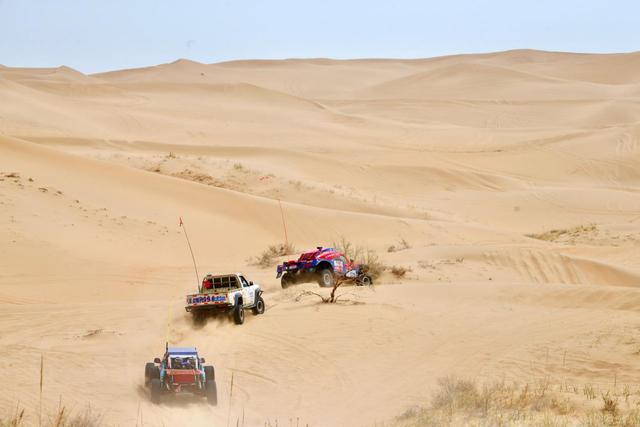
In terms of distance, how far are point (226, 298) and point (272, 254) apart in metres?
8.56

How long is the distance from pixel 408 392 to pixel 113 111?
48.8 m

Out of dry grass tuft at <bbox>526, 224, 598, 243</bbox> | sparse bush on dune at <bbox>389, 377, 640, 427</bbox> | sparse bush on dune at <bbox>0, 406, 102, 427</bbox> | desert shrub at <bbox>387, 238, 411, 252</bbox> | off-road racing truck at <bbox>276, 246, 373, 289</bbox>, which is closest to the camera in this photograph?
sparse bush on dune at <bbox>389, 377, 640, 427</bbox>

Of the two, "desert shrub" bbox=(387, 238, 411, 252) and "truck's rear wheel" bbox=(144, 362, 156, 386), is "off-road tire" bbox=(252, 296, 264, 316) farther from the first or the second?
"desert shrub" bbox=(387, 238, 411, 252)

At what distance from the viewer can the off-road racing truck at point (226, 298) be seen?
14727 mm

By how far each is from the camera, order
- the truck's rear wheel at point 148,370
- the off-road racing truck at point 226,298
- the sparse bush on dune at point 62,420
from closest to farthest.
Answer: the sparse bush on dune at point 62,420
the truck's rear wheel at point 148,370
the off-road racing truck at point 226,298

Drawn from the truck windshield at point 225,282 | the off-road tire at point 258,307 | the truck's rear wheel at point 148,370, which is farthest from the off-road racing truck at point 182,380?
the off-road tire at point 258,307

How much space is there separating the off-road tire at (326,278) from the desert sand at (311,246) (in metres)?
0.95

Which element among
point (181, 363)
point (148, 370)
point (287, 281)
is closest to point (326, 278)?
point (287, 281)

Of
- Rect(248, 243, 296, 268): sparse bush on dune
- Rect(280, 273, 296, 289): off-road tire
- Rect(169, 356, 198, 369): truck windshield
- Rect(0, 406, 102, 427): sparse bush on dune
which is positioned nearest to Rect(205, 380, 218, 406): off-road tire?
Rect(169, 356, 198, 369): truck windshield

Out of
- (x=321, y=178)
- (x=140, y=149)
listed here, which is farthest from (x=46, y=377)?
(x=140, y=149)

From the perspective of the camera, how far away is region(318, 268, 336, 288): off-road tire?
17750mm

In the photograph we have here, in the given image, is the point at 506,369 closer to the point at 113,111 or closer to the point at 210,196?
the point at 210,196

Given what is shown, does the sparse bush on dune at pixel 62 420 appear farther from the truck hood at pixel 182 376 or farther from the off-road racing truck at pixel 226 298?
the off-road racing truck at pixel 226 298

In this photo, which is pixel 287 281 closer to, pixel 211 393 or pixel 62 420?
pixel 211 393
